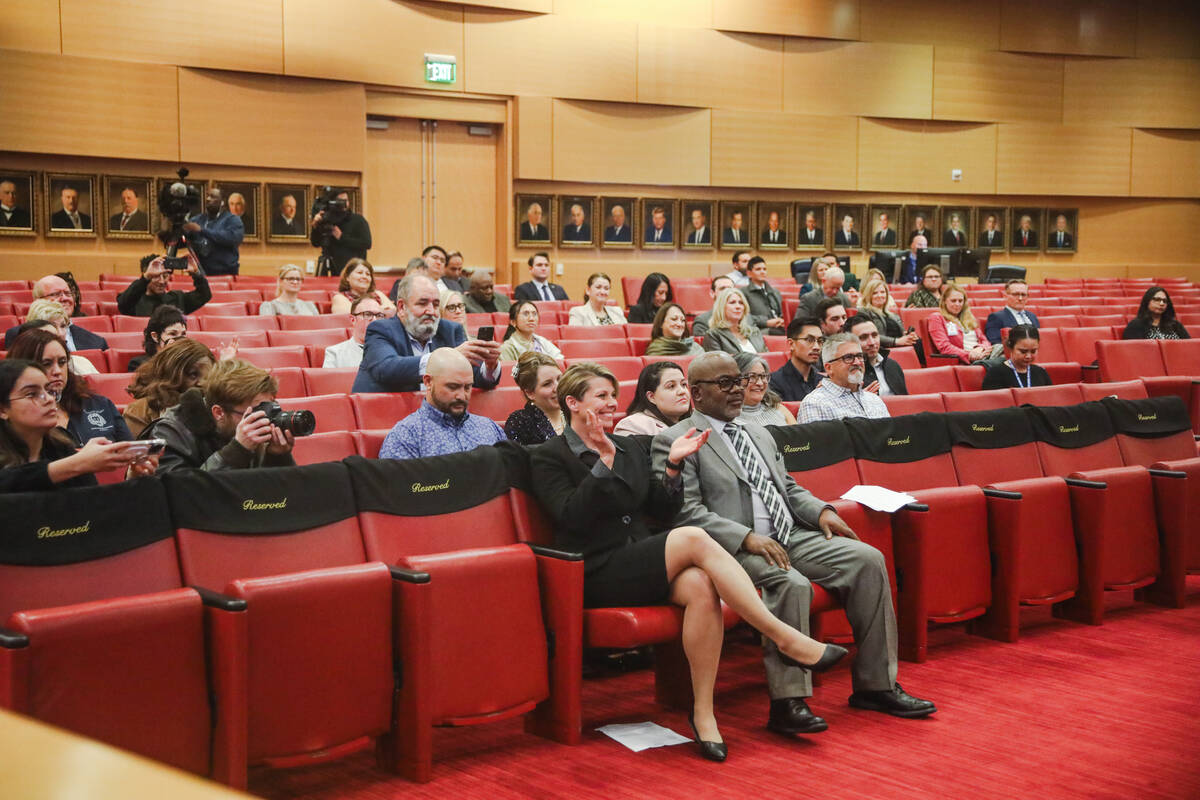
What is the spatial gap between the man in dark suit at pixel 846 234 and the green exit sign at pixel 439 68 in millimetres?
5006

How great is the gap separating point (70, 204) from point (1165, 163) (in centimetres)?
1307

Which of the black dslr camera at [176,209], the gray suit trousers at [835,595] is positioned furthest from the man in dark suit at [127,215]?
the gray suit trousers at [835,595]

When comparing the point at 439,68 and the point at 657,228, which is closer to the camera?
the point at 439,68

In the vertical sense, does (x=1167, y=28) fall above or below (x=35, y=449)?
above

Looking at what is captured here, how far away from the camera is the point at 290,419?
2.85m

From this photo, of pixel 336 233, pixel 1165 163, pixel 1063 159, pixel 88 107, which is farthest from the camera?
pixel 1165 163

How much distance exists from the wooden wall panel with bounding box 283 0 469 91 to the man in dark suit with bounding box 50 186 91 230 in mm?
2231

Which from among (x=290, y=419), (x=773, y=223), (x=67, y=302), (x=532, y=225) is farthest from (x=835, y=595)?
(x=773, y=223)

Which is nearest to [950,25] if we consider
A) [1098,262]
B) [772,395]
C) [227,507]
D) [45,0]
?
[1098,262]

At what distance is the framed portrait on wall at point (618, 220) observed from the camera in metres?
12.5

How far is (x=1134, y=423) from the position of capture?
4.78 meters

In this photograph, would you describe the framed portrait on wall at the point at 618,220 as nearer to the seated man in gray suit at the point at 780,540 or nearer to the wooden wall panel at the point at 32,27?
the wooden wall panel at the point at 32,27

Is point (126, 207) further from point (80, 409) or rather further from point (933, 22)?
point (933, 22)

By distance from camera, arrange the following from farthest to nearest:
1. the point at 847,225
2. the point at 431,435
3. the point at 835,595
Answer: the point at 847,225
the point at 431,435
the point at 835,595
